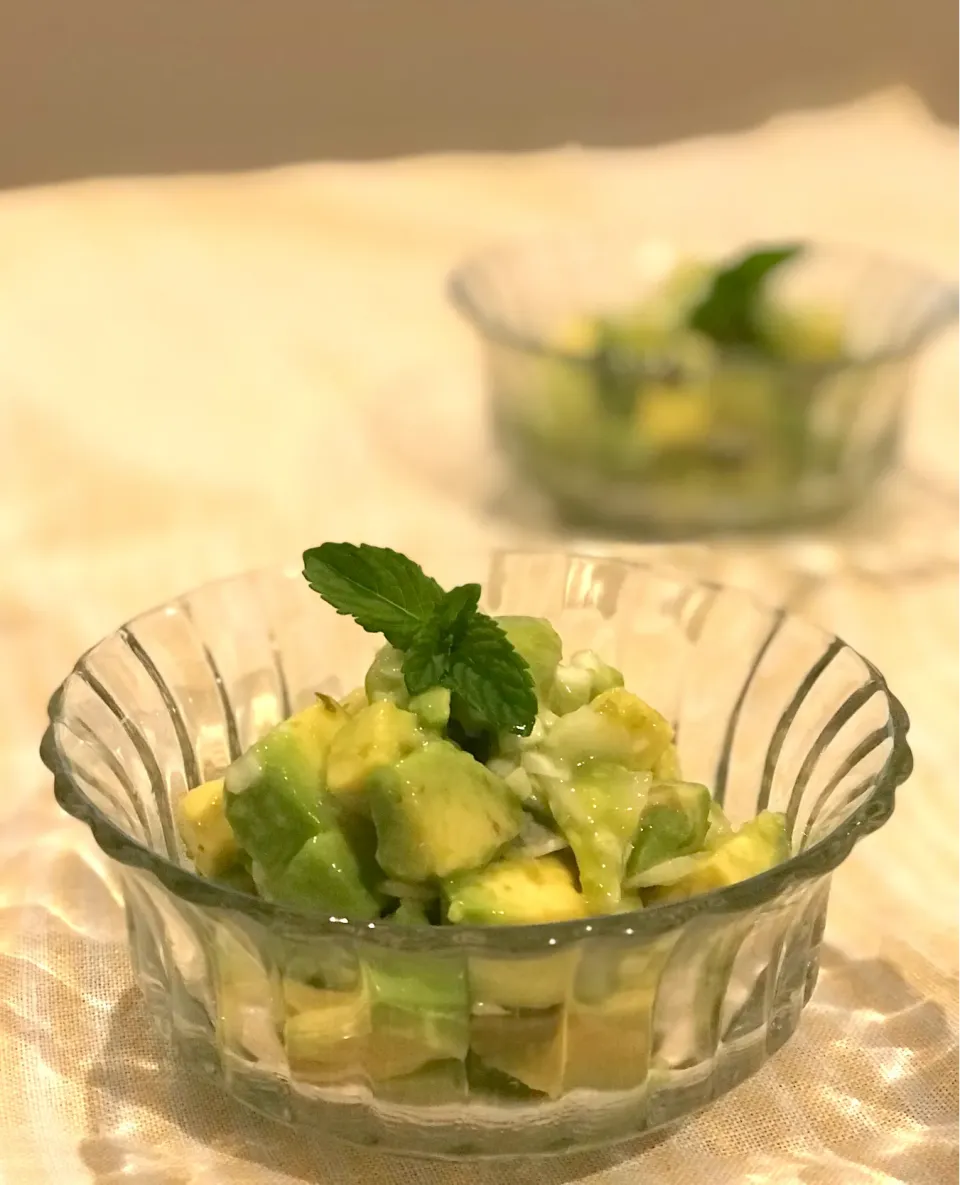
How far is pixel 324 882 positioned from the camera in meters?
0.60

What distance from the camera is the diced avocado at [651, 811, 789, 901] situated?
63 centimetres

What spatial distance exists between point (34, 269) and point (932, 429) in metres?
1.10

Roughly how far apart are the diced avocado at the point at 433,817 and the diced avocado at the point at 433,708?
3 centimetres

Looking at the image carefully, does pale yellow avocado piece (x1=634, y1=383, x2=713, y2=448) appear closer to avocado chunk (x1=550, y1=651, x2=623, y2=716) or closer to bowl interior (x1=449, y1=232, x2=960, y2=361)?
bowl interior (x1=449, y1=232, x2=960, y2=361)

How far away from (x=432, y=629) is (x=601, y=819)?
13 cm

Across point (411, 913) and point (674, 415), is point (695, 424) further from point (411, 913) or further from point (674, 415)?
point (411, 913)

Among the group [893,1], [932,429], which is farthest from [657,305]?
[893,1]

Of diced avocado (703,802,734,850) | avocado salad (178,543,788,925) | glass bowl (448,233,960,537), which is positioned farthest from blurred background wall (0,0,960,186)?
diced avocado (703,802,734,850)

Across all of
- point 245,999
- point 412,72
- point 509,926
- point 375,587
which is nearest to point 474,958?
point 509,926

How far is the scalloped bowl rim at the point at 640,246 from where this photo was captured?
4.09 ft

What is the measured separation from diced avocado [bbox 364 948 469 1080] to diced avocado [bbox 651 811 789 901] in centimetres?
12

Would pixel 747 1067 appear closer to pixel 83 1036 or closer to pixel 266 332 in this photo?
pixel 83 1036

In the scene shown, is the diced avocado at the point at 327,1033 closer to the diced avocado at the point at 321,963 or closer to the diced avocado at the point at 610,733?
the diced avocado at the point at 321,963

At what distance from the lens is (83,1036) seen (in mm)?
716
